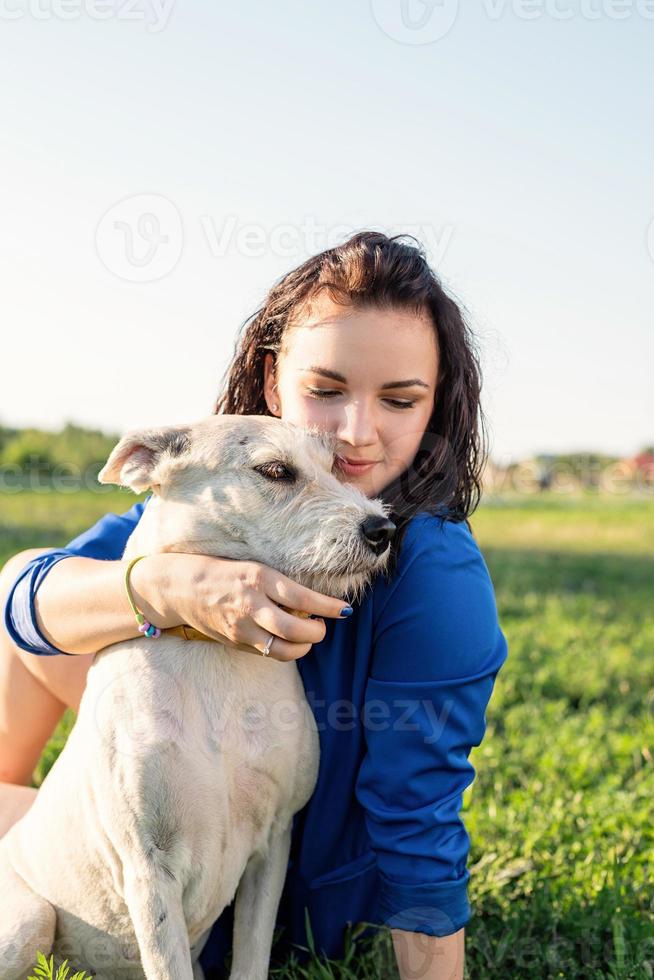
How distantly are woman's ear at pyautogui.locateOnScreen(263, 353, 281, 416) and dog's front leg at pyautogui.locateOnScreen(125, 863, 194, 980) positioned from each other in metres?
1.68

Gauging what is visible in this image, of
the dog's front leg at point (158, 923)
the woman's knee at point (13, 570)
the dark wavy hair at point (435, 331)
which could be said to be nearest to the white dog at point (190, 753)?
the dog's front leg at point (158, 923)

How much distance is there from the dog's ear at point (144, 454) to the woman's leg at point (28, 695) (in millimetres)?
934

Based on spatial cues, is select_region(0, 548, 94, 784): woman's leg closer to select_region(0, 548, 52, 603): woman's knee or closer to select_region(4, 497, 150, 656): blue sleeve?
select_region(0, 548, 52, 603): woman's knee

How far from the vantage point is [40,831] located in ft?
10.1

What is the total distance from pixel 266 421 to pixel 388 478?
0.53 meters

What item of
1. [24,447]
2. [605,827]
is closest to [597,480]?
[24,447]

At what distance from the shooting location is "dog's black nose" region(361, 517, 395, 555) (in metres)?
2.76

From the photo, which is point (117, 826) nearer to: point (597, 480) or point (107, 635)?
point (107, 635)

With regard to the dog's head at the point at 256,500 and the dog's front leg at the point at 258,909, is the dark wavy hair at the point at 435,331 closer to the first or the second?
the dog's head at the point at 256,500

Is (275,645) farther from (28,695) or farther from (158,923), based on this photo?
(28,695)

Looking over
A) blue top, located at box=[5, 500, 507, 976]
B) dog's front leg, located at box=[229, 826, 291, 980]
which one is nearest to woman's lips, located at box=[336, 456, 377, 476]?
blue top, located at box=[5, 500, 507, 976]

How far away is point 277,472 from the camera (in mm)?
2889

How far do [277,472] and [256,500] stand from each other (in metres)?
0.11

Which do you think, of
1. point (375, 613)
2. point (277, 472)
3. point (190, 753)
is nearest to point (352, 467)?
point (277, 472)
